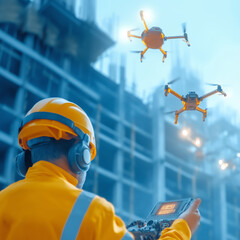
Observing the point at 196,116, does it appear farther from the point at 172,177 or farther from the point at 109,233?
the point at 109,233

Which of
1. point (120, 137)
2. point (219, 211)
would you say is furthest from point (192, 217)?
point (219, 211)

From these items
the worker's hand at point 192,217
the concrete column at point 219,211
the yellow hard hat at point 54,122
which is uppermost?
the concrete column at point 219,211

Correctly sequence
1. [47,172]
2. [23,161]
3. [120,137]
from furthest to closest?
[120,137], [23,161], [47,172]

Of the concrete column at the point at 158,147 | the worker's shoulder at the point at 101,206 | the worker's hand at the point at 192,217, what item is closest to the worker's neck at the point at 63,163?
the worker's shoulder at the point at 101,206

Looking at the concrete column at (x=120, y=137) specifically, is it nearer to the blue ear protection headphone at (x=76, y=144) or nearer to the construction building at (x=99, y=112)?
the construction building at (x=99, y=112)

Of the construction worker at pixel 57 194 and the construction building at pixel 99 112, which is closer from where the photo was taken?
the construction worker at pixel 57 194

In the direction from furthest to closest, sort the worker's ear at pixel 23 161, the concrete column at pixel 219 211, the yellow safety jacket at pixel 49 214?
the concrete column at pixel 219 211
the worker's ear at pixel 23 161
the yellow safety jacket at pixel 49 214

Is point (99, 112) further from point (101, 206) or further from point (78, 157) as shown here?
point (101, 206)

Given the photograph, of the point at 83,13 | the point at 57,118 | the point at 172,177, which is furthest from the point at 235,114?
the point at 57,118
